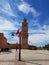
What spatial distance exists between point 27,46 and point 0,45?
22862 mm

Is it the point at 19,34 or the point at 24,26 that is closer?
the point at 19,34

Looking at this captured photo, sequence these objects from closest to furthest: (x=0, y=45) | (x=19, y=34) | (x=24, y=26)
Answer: (x=19, y=34), (x=0, y=45), (x=24, y=26)

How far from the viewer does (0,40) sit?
10181 cm

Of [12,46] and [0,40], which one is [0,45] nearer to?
[0,40]

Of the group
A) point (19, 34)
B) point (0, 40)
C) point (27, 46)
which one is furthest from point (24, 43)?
point (19, 34)

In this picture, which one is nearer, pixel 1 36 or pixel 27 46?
pixel 1 36

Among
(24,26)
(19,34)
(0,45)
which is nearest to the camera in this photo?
(19,34)

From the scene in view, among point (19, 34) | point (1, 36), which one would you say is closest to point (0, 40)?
point (1, 36)

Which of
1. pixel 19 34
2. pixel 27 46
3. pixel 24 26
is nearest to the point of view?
pixel 19 34

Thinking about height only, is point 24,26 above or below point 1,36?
above

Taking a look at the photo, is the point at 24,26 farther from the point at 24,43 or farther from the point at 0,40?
the point at 0,40

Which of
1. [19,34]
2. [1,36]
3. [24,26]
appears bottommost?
[19,34]

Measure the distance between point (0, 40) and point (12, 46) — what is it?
20299 mm

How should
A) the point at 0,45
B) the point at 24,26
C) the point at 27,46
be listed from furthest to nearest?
1. the point at 24,26
2. the point at 27,46
3. the point at 0,45
